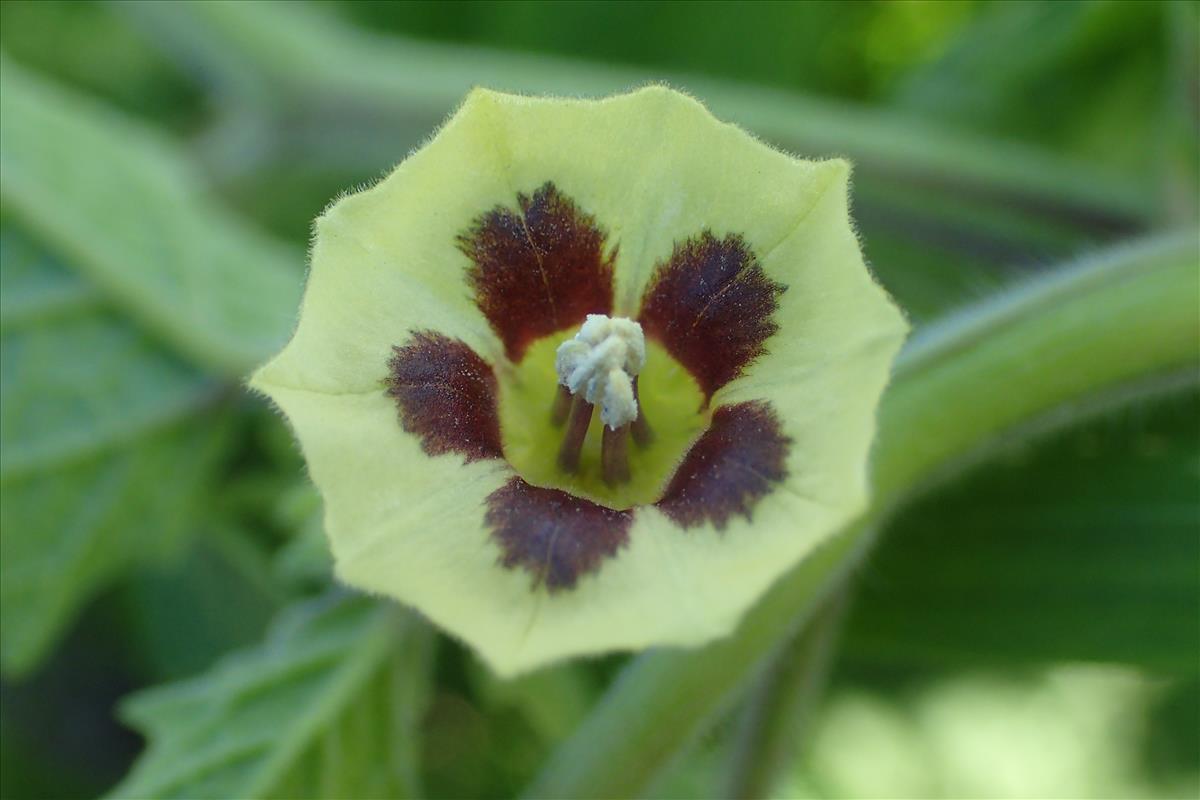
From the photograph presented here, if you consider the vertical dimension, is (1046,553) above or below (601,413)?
below

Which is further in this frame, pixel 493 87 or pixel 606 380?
pixel 493 87

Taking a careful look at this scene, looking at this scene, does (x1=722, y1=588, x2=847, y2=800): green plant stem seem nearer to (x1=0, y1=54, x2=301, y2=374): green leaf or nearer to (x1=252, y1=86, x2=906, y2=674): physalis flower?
(x1=252, y1=86, x2=906, y2=674): physalis flower

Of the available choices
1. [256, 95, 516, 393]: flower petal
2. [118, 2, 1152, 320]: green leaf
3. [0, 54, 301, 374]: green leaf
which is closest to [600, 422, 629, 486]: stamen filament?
[256, 95, 516, 393]: flower petal

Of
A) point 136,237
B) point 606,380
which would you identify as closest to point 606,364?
point 606,380

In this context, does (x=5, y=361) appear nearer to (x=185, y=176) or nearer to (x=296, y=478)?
(x=296, y=478)

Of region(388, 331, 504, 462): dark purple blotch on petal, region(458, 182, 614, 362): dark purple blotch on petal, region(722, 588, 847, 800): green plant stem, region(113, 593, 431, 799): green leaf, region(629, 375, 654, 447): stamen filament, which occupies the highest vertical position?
region(458, 182, 614, 362): dark purple blotch on petal

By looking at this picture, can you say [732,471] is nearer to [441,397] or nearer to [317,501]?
[441,397]
